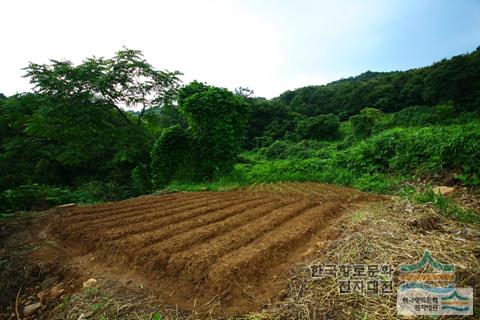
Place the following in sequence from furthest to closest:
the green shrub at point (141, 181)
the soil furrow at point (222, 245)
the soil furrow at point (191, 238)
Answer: the green shrub at point (141, 181) → the soil furrow at point (191, 238) → the soil furrow at point (222, 245)

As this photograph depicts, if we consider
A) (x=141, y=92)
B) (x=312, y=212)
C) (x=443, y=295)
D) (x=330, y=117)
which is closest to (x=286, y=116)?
(x=330, y=117)

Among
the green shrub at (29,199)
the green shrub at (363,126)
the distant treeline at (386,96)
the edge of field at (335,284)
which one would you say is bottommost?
the edge of field at (335,284)

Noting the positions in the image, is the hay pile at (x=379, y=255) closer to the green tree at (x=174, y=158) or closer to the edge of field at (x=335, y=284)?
the edge of field at (x=335, y=284)

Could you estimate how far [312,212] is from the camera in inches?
157

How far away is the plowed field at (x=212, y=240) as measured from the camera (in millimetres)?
2176

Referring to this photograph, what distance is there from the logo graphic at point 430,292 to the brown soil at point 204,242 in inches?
35.4

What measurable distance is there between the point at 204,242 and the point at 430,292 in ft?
7.15

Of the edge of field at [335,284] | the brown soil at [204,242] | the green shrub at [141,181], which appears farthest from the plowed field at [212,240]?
the green shrub at [141,181]

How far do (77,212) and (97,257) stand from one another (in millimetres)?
2139

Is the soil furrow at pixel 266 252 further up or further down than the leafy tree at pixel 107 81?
further down

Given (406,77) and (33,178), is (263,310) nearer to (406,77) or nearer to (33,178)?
(33,178)

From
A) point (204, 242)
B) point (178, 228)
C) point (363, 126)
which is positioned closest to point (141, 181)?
point (178, 228)

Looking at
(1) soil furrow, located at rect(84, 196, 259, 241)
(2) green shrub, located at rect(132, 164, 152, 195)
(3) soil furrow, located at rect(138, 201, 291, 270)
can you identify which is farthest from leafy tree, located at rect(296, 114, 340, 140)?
(3) soil furrow, located at rect(138, 201, 291, 270)

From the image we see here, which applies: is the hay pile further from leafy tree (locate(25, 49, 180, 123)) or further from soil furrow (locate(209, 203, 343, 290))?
leafy tree (locate(25, 49, 180, 123))
